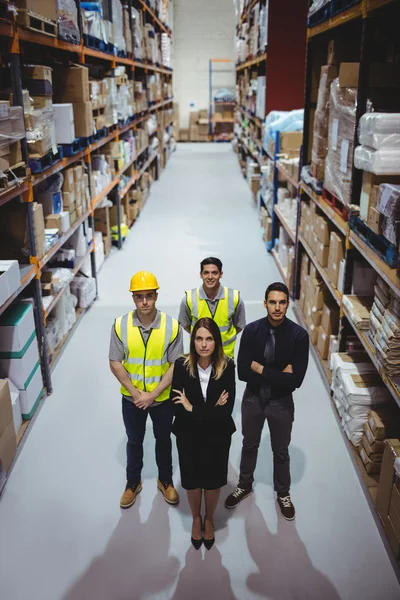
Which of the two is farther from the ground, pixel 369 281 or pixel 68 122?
pixel 68 122

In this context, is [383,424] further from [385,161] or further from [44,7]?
[44,7]

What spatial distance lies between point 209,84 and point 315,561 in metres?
23.2

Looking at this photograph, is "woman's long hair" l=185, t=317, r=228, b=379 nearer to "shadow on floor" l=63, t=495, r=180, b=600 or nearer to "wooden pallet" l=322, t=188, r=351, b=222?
"shadow on floor" l=63, t=495, r=180, b=600

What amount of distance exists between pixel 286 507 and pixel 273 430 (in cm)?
53

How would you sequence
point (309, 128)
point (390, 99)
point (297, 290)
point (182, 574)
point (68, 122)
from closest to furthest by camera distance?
point (182, 574)
point (390, 99)
point (68, 122)
point (309, 128)
point (297, 290)

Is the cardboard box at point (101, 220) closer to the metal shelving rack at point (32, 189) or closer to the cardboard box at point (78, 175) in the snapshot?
the metal shelving rack at point (32, 189)

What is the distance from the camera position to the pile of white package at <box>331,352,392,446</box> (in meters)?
3.70

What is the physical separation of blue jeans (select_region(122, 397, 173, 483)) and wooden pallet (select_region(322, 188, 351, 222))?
207cm

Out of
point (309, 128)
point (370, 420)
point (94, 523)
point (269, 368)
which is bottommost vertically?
point (94, 523)

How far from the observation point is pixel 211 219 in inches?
428

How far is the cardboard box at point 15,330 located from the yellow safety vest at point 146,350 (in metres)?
1.16

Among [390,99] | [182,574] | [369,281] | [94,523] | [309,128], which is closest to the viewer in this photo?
[182,574]

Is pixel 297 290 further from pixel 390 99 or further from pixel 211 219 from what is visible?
pixel 211 219

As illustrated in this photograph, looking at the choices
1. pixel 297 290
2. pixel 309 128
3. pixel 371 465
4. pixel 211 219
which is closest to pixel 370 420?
pixel 371 465
